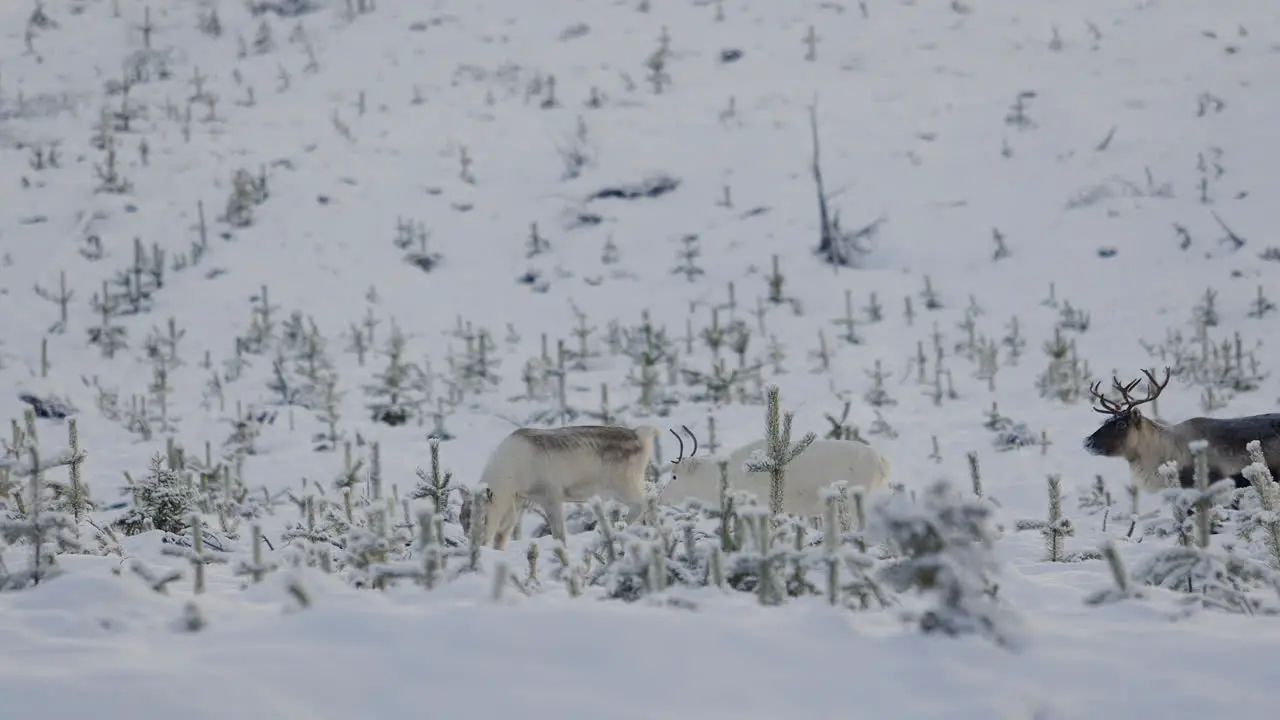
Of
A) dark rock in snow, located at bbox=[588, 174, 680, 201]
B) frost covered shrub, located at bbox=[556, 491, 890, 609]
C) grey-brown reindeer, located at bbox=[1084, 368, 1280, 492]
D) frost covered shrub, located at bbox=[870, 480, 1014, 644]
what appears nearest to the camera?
frost covered shrub, located at bbox=[870, 480, 1014, 644]

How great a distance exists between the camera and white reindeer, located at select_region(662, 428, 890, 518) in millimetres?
8164

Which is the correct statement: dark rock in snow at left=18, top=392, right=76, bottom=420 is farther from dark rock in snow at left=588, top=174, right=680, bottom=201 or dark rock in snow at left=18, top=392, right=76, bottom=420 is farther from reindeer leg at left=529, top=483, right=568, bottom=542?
dark rock in snow at left=588, top=174, right=680, bottom=201

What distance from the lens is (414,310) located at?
15648 mm

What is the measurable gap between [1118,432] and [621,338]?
693cm

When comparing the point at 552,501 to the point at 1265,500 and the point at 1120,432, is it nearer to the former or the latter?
the point at 1265,500

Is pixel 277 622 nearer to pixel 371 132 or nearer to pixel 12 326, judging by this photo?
pixel 12 326

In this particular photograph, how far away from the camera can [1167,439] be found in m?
9.27

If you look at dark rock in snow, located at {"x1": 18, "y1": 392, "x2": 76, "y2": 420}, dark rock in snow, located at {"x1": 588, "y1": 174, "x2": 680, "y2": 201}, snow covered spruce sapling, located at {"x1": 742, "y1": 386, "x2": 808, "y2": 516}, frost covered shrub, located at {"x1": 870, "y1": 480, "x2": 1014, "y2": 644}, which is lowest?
frost covered shrub, located at {"x1": 870, "y1": 480, "x2": 1014, "y2": 644}

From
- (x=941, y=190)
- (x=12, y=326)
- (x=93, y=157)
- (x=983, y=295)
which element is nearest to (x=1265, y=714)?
(x=983, y=295)

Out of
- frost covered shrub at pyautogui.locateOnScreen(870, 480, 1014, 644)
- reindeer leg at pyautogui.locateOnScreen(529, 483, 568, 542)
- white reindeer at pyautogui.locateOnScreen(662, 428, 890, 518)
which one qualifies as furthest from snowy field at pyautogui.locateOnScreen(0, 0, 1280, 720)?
white reindeer at pyautogui.locateOnScreen(662, 428, 890, 518)

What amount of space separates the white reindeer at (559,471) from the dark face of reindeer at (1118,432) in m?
3.66

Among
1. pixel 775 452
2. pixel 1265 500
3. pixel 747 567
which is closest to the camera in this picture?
pixel 747 567

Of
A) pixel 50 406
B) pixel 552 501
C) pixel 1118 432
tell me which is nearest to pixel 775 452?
pixel 552 501

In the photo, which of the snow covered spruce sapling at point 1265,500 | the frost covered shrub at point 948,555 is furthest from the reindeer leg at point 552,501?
the frost covered shrub at point 948,555
